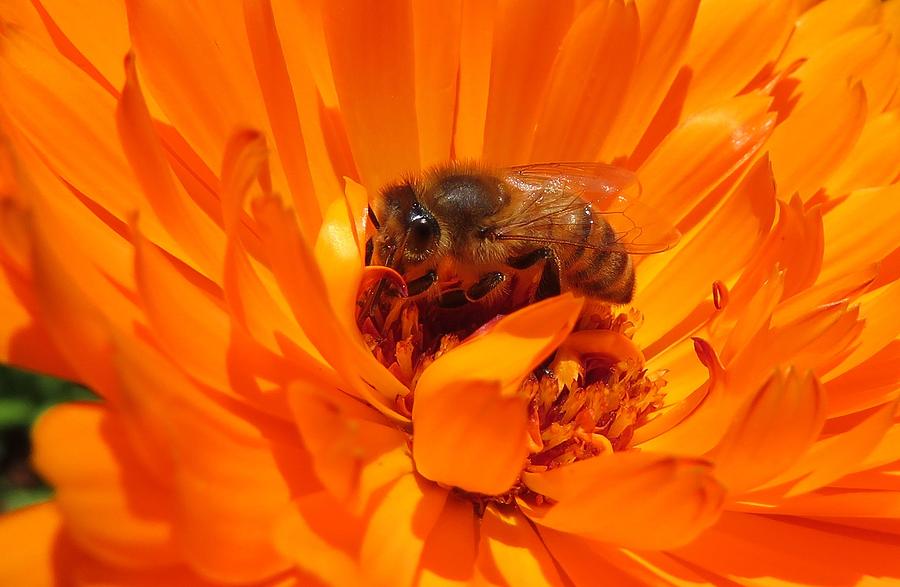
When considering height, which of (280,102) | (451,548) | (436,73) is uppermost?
(436,73)

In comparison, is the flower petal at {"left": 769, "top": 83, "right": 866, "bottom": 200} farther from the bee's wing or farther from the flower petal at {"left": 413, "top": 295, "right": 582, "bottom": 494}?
the flower petal at {"left": 413, "top": 295, "right": 582, "bottom": 494}

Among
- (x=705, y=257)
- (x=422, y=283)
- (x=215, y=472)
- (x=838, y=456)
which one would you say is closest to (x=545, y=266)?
(x=422, y=283)

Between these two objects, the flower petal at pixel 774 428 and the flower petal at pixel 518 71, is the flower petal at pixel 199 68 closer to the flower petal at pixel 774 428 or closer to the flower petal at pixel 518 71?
the flower petal at pixel 518 71

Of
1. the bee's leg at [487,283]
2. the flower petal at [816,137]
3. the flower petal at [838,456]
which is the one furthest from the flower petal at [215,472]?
the flower petal at [816,137]

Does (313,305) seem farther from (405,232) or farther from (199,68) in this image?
(199,68)

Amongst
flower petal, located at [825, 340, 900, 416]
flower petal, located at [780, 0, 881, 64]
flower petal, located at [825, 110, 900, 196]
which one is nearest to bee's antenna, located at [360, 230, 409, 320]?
flower petal, located at [825, 340, 900, 416]
